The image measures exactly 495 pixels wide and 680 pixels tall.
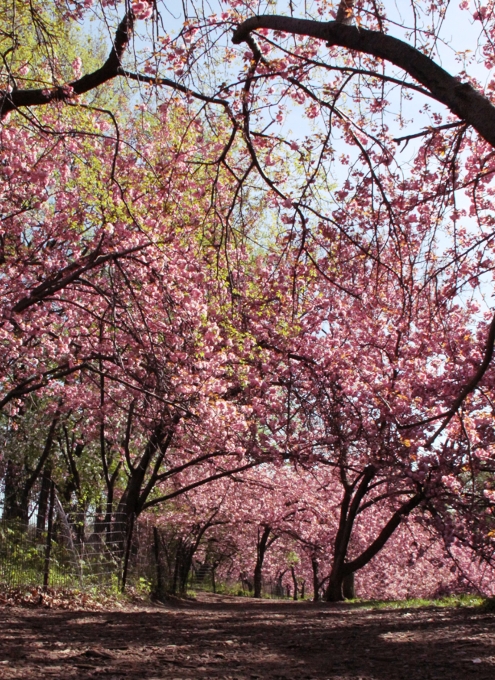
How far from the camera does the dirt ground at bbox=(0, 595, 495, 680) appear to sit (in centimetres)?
518

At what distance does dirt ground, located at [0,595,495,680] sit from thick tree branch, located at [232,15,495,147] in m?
3.92

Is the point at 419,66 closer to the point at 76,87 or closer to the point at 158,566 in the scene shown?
the point at 76,87

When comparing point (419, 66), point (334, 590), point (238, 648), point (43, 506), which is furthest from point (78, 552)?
point (419, 66)

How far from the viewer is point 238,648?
22.4 feet

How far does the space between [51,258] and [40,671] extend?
7.45m

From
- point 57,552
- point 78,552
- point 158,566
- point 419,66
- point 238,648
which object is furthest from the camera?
point 158,566

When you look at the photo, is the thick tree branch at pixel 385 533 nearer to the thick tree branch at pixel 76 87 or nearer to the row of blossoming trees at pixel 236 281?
the row of blossoming trees at pixel 236 281

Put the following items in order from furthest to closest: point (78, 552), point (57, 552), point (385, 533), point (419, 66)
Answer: point (385, 533) → point (78, 552) → point (57, 552) → point (419, 66)

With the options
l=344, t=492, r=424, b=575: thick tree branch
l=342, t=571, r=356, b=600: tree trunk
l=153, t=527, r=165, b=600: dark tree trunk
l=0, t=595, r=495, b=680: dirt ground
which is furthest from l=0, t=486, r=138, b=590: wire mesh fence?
l=342, t=571, r=356, b=600: tree trunk

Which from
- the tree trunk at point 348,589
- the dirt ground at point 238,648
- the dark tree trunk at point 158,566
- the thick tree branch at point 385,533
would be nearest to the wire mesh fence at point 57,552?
the dirt ground at point 238,648

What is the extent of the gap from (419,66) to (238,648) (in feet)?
18.2

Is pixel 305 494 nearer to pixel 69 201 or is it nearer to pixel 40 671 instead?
pixel 69 201

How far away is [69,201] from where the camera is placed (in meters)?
11.1

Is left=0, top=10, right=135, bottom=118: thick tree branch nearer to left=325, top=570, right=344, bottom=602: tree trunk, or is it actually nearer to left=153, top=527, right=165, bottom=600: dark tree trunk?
left=153, top=527, right=165, bottom=600: dark tree trunk
